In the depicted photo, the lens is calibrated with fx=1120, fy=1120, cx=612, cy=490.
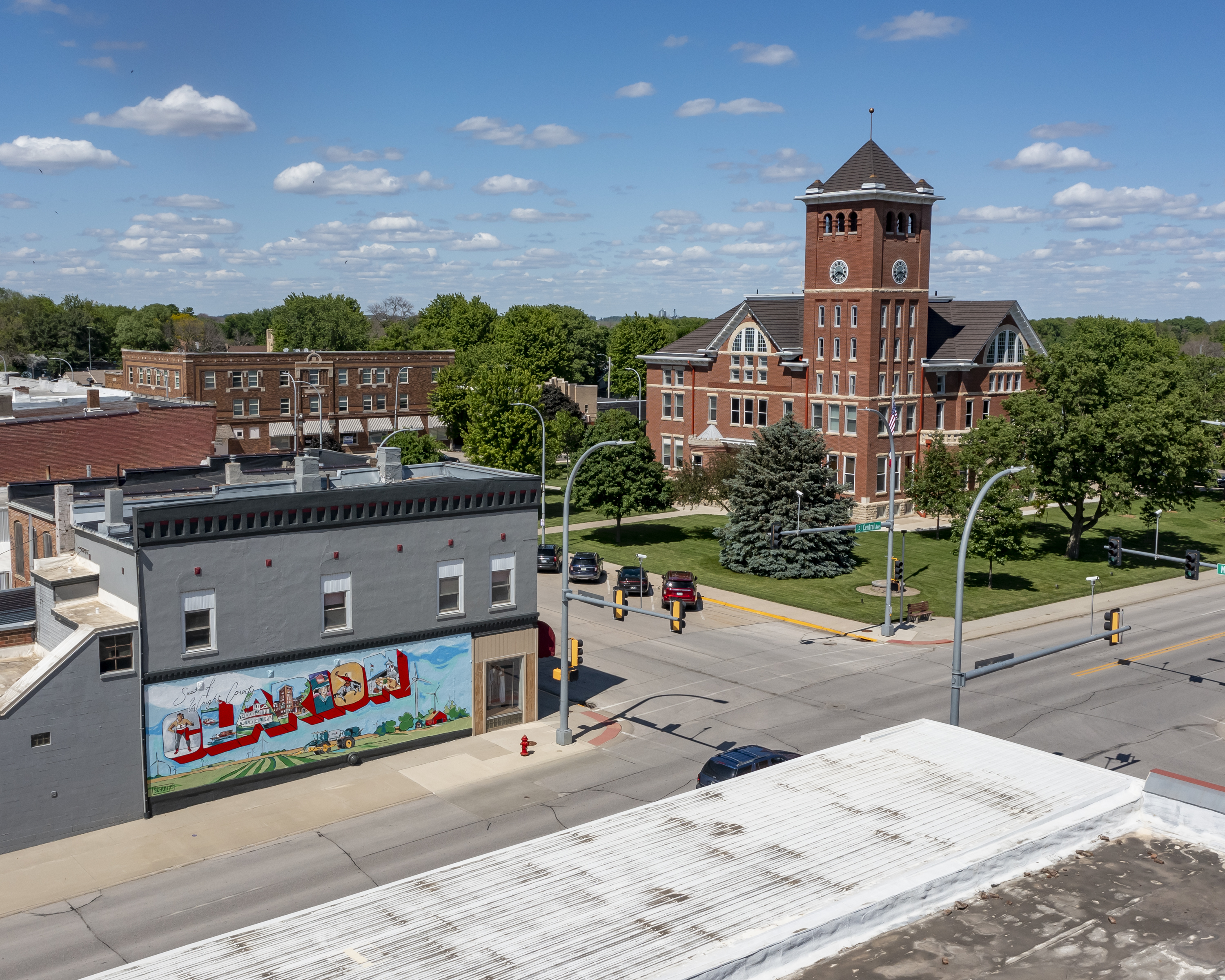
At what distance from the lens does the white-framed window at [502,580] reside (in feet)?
111

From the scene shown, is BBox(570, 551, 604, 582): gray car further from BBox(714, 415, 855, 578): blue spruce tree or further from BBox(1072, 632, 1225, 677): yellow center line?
BBox(1072, 632, 1225, 677): yellow center line

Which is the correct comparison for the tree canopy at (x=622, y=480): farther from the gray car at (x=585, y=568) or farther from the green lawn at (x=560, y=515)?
the gray car at (x=585, y=568)

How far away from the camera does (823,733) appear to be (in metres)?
33.8

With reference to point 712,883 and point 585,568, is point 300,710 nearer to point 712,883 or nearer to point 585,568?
point 712,883

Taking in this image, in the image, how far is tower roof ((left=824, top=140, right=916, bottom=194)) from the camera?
71438 millimetres

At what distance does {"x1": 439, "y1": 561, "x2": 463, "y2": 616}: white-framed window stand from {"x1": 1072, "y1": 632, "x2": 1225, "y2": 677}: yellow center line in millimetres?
23124

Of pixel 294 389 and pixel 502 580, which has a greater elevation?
pixel 294 389

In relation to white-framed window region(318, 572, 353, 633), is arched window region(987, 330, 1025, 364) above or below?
above

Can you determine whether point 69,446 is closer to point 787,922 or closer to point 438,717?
point 438,717

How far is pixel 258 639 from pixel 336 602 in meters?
2.42

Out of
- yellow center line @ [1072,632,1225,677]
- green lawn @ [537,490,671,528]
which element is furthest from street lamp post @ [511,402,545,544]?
yellow center line @ [1072,632,1225,677]

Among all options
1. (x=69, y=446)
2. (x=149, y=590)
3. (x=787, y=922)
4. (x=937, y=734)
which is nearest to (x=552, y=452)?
(x=69, y=446)

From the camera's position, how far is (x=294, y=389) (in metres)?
95.4

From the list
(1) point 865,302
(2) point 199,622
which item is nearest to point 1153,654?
(1) point 865,302
